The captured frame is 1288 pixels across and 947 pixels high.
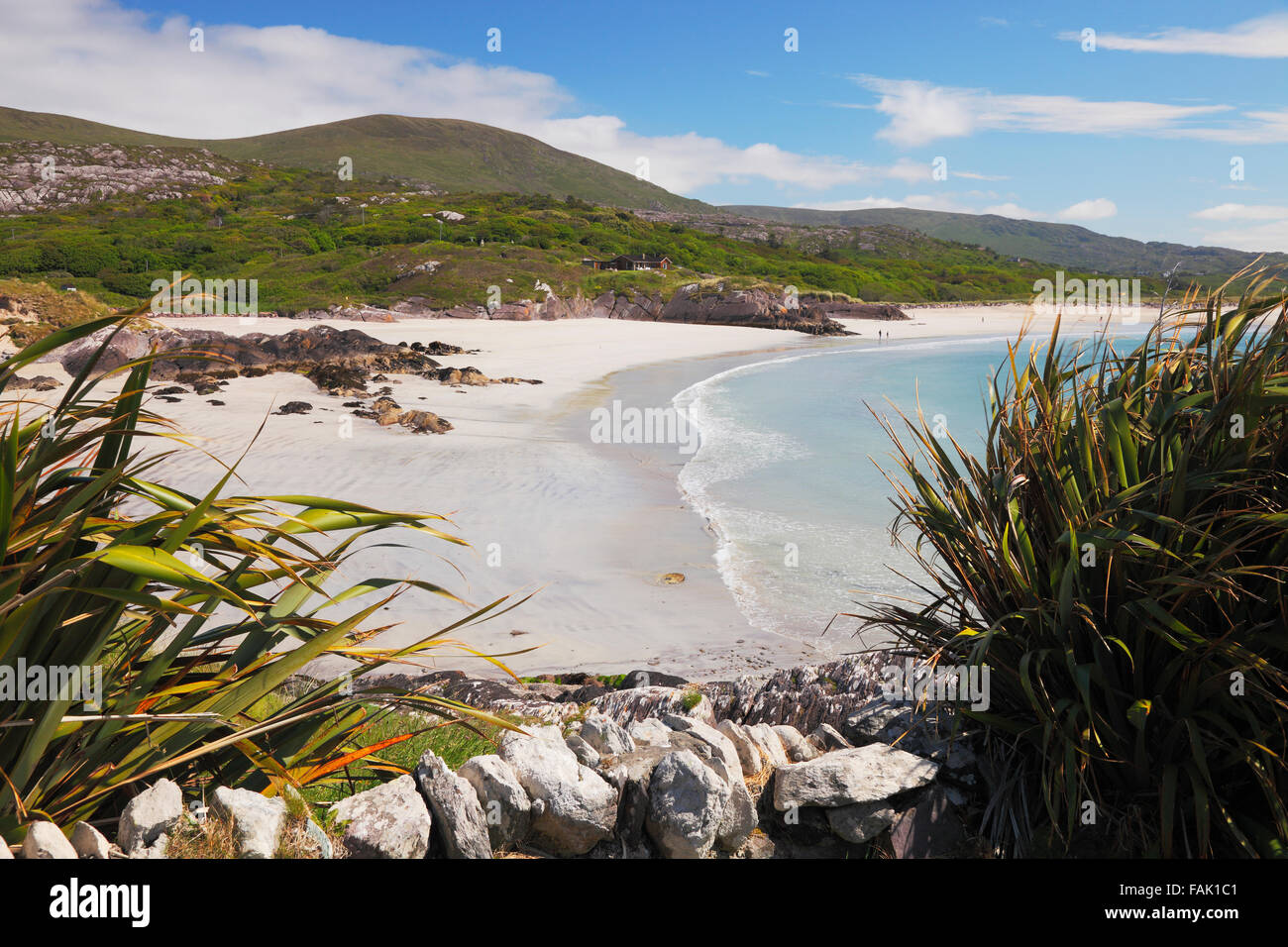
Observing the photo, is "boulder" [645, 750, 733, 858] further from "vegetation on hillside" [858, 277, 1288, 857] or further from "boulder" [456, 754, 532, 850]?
"vegetation on hillside" [858, 277, 1288, 857]

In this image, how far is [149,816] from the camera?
5.98ft

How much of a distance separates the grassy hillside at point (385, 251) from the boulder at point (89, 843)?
41.5 metres

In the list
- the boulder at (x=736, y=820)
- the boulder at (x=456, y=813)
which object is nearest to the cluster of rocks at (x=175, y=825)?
the boulder at (x=456, y=813)

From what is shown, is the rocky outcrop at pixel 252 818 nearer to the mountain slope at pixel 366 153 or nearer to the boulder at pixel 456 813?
the boulder at pixel 456 813

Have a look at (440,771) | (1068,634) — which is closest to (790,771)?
(1068,634)

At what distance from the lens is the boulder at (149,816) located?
71.3 inches

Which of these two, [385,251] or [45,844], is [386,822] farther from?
[385,251]

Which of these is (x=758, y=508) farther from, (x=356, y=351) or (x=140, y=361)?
(x=356, y=351)

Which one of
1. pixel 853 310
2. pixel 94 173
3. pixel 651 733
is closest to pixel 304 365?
pixel 651 733

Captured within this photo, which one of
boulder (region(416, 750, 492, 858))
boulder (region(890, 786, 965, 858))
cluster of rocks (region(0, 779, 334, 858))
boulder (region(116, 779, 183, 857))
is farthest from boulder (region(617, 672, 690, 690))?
boulder (region(116, 779, 183, 857))

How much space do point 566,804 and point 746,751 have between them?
0.86 m
